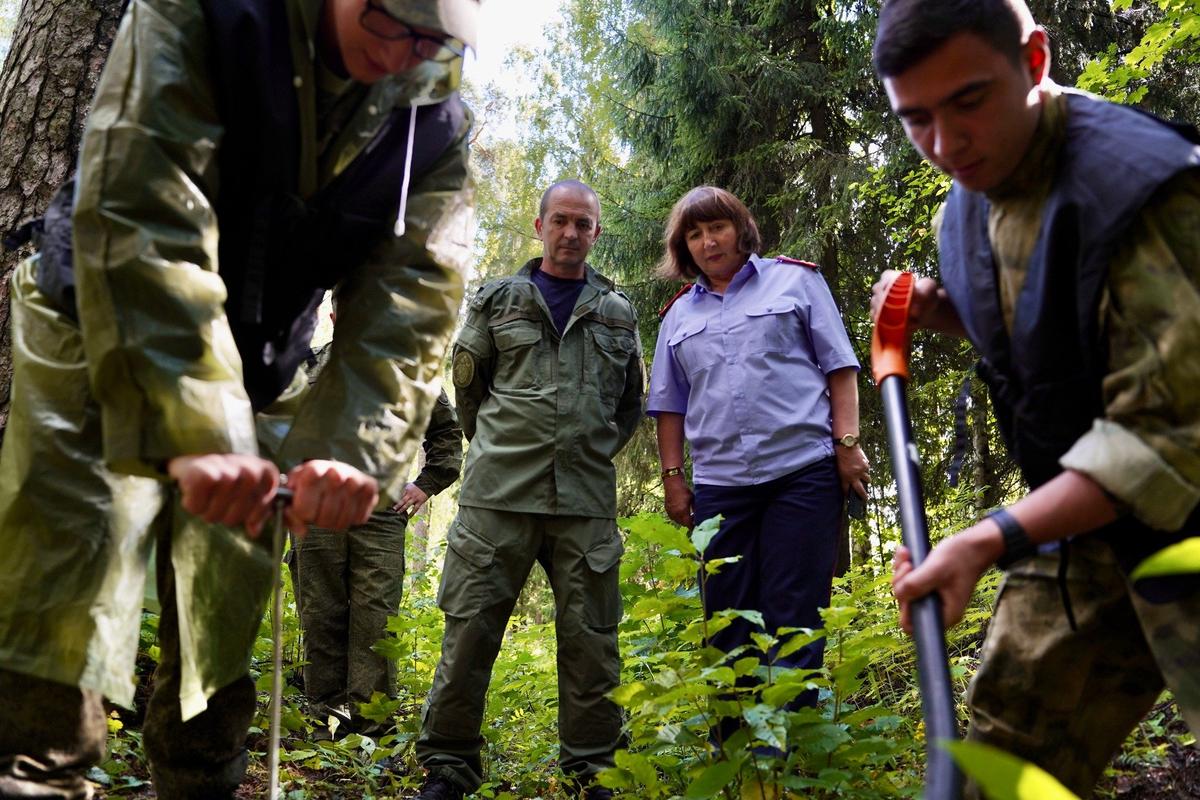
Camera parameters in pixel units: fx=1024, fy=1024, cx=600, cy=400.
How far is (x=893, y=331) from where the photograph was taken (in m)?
2.33

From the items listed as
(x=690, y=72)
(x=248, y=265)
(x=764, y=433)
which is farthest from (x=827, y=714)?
(x=690, y=72)

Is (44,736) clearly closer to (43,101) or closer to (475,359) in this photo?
(43,101)

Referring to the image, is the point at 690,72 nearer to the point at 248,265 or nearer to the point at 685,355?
the point at 685,355

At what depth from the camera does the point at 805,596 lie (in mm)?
4078

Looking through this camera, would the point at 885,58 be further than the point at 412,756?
No

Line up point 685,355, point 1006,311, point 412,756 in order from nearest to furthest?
point 1006,311
point 685,355
point 412,756

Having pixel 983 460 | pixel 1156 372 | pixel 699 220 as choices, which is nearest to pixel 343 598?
pixel 699 220

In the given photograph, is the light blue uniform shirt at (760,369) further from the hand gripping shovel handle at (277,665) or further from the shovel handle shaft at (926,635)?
the hand gripping shovel handle at (277,665)

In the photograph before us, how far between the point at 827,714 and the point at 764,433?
4.03 feet

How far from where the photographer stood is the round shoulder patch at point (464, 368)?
4.84m

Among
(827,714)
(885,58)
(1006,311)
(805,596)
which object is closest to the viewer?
(885,58)

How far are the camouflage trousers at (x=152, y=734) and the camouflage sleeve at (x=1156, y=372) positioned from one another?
1959 mm

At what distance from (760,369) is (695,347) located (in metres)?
0.37

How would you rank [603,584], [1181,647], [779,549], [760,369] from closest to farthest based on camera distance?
1. [1181,647]
2. [779,549]
3. [760,369]
4. [603,584]
